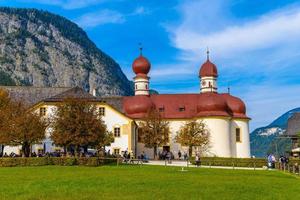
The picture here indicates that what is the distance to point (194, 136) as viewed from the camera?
84.6 meters

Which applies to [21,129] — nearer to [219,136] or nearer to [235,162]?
[235,162]

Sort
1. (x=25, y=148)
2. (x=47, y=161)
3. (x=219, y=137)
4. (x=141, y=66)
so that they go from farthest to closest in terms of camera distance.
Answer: (x=141, y=66), (x=219, y=137), (x=25, y=148), (x=47, y=161)

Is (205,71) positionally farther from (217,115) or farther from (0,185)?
(0,185)

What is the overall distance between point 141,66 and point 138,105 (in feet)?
29.6

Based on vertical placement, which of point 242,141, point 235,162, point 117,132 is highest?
point 117,132

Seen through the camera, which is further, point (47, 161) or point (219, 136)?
point (219, 136)

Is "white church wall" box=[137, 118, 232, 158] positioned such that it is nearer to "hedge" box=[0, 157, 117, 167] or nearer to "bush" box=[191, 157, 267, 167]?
"bush" box=[191, 157, 267, 167]

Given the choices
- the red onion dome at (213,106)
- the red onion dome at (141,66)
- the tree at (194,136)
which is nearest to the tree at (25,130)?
the tree at (194,136)

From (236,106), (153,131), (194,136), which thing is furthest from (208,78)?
(153,131)

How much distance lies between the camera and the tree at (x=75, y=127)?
58938 mm

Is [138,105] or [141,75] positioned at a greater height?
[141,75]

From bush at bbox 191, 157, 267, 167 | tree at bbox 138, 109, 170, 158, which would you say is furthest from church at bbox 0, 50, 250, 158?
bush at bbox 191, 157, 267, 167

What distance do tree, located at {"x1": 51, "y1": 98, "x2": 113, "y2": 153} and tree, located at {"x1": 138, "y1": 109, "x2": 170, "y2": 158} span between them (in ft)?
83.7

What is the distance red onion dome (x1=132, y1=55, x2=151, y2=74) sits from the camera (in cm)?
9688
